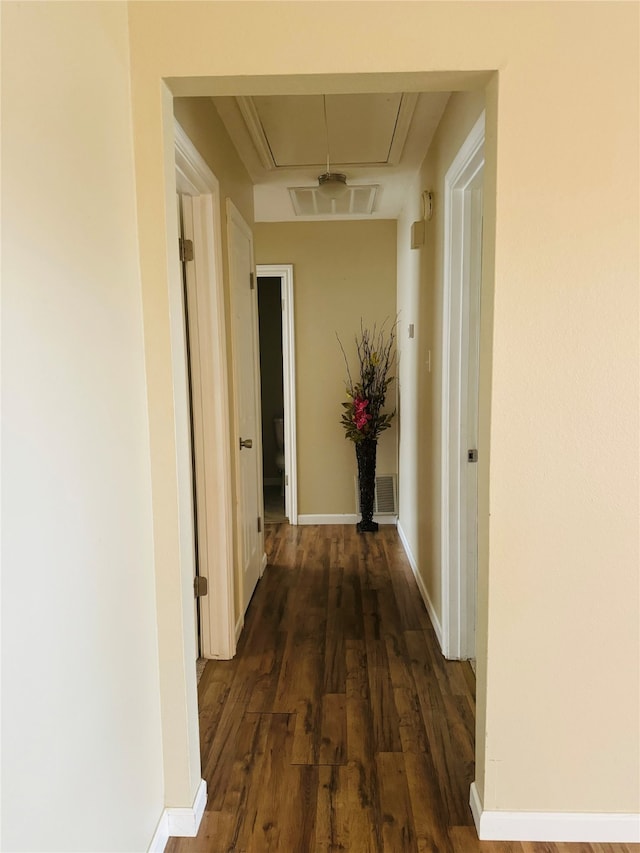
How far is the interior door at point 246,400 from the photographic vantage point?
264 cm

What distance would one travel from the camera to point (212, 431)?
2.36 m

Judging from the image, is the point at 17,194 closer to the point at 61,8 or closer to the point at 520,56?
the point at 61,8

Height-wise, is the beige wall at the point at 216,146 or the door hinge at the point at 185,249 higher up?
the beige wall at the point at 216,146

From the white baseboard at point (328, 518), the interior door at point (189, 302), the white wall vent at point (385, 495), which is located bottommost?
the white baseboard at point (328, 518)

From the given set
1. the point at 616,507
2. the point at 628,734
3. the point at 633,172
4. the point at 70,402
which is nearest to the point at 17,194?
the point at 70,402

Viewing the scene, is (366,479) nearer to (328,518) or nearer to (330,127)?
(328,518)

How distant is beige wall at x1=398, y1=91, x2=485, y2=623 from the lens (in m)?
2.37

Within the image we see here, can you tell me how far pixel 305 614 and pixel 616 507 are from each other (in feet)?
6.13

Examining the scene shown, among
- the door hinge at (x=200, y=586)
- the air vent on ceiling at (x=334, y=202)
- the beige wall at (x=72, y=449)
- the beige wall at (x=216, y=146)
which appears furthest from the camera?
the air vent on ceiling at (x=334, y=202)

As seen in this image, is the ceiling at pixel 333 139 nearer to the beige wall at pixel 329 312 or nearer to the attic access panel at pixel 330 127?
the attic access panel at pixel 330 127

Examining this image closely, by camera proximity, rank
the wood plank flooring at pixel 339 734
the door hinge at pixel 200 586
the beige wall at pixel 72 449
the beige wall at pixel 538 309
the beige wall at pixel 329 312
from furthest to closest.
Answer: the beige wall at pixel 329 312 → the door hinge at pixel 200 586 → the wood plank flooring at pixel 339 734 → the beige wall at pixel 538 309 → the beige wall at pixel 72 449

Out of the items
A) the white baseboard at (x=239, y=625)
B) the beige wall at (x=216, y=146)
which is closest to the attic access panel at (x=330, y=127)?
the beige wall at (x=216, y=146)

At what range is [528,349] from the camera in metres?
1.40

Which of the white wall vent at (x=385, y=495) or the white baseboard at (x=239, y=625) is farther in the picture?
the white wall vent at (x=385, y=495)
